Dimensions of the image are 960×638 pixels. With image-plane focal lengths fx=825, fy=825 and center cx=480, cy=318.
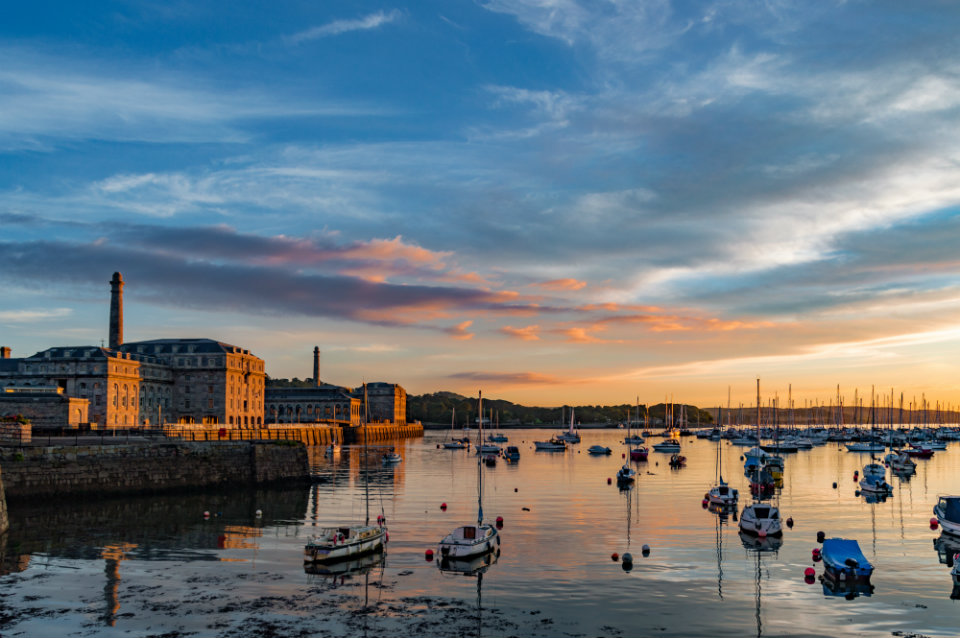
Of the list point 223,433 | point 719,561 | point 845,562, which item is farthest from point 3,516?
point 223,433

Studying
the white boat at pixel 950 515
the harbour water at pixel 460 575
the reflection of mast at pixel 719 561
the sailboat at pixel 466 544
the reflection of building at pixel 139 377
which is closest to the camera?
the harbour water at pixel 460 575

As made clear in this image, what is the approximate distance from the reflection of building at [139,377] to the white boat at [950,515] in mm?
140472

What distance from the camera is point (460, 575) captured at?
4462 centimetres

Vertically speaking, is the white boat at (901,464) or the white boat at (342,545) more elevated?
the white boat at (342,545)

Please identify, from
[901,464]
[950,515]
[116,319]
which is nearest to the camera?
[950,515]

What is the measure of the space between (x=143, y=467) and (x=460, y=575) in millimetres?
46213

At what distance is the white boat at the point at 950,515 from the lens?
59.2m

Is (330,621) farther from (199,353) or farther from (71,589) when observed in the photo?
(199,353)

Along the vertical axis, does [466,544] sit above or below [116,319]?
below

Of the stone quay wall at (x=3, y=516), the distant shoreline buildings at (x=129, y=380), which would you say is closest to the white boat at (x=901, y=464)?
the distant shoreline buildings at (x=129, y=380)

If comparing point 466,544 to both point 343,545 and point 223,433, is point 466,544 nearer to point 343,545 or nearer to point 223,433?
point 343,545

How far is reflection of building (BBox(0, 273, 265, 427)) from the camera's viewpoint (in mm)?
162500

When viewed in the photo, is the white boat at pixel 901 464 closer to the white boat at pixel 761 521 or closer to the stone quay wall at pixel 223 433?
the white boat at pixel 761 521

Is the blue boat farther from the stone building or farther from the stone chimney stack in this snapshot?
the stone chimney stack
